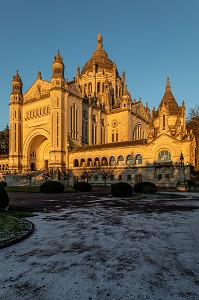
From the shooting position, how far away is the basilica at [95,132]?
1699 inches

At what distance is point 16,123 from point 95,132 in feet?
72.5

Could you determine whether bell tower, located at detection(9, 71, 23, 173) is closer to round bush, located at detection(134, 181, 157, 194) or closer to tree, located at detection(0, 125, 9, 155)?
tree, located at detection(0, 125, 9, 155)

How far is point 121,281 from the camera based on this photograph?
5.05 m

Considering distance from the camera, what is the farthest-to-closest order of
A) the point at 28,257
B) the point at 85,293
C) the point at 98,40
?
the point at 98,40 < the point at 28,257 < the point at 85,293

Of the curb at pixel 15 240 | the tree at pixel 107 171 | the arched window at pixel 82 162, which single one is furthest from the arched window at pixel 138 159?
the curb at pixel 15 240

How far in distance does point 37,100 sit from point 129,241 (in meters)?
60.4

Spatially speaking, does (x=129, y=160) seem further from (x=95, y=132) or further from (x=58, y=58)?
(x=58, y=58)

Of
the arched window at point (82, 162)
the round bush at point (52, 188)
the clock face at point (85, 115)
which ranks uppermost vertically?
the clock face at point (85, 115)

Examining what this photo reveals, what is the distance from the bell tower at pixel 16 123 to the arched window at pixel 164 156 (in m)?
37.7

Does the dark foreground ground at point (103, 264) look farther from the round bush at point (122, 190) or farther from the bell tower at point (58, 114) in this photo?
the bell tower at point (58, 114)

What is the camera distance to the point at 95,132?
2719 inches

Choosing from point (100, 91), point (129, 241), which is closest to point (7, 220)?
point (129, 241)

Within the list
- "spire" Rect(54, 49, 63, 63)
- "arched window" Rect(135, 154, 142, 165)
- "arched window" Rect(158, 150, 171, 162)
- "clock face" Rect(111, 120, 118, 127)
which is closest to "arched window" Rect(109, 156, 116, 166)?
"arched window" Rect(135, 154, 142, 165)

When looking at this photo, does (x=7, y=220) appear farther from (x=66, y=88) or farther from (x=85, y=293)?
(x=66, y=88)
